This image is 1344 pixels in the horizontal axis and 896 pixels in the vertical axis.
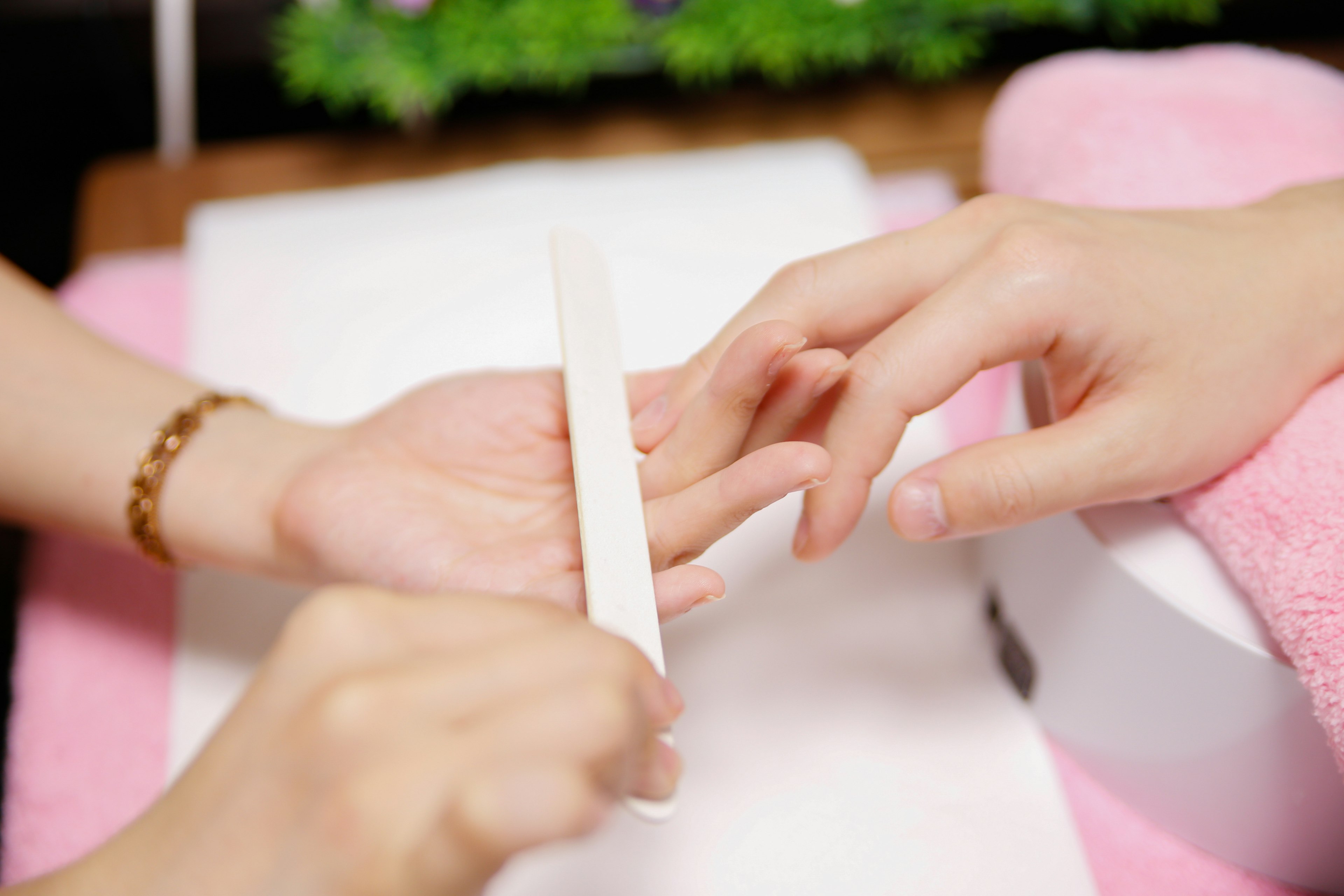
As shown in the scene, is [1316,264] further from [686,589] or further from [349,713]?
[349,713]

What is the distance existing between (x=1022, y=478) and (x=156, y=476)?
473mm

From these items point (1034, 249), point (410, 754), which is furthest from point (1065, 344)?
point (410, 754)

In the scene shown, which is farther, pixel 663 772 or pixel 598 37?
pixel 598 37

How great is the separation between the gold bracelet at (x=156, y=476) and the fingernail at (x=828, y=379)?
38cm

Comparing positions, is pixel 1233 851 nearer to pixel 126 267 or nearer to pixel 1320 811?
pixel 1320 811

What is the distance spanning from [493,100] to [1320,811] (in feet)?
2.64

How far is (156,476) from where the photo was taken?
1.73 feet

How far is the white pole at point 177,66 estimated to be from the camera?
3.09 feet

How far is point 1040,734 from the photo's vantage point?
514mm

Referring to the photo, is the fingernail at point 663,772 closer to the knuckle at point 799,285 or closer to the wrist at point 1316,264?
the knuckle at point 799,285

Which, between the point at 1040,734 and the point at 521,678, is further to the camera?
the point at 1040,734

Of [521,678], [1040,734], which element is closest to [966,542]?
[1040,734]

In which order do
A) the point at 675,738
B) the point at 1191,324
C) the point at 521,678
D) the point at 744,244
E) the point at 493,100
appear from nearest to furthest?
the point at 521,678
the point at 1191,324
the point at 675,738
the point at 744,244
the point at 493,100

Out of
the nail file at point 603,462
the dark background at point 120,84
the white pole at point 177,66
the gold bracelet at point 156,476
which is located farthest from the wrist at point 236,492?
the white pole at point 177,66
